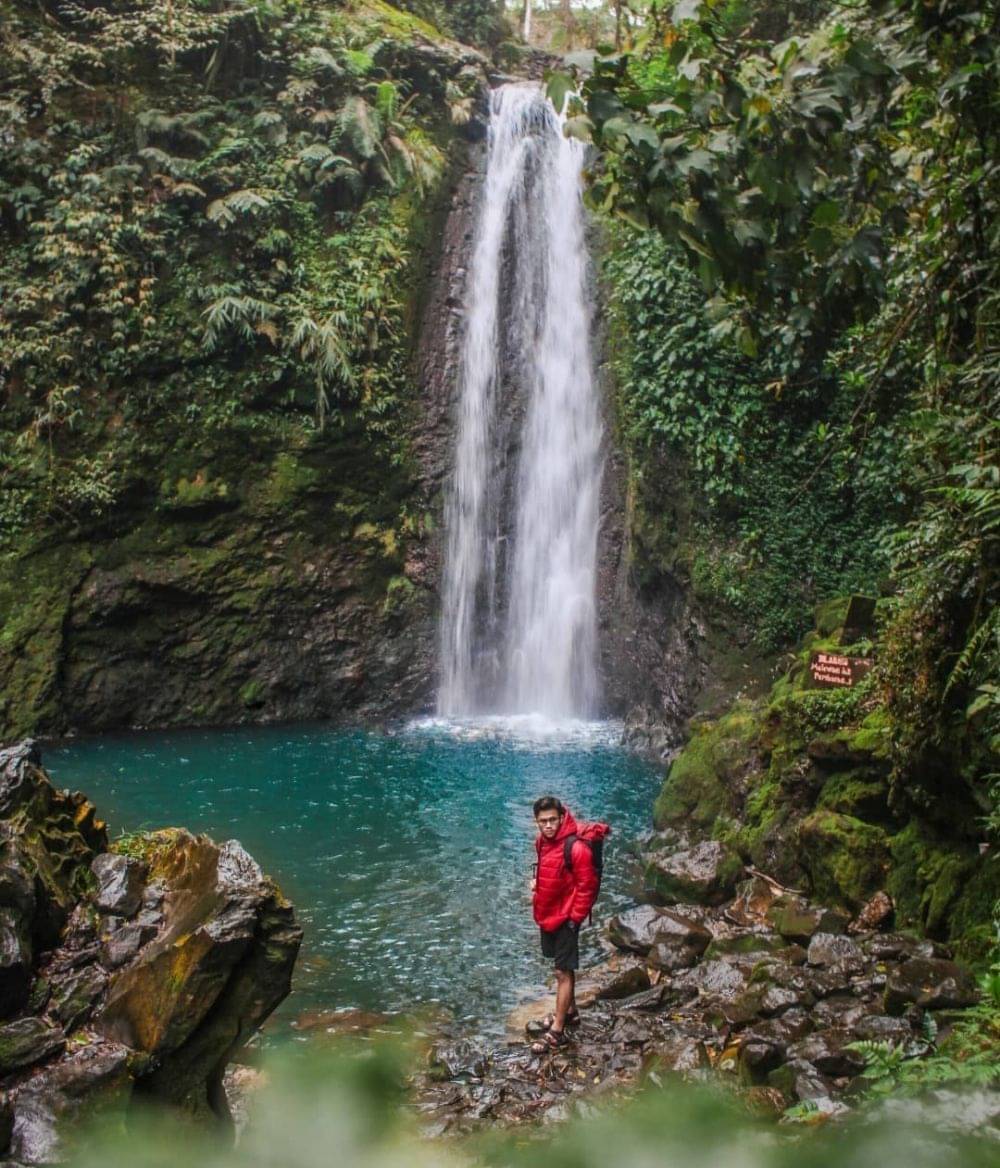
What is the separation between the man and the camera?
244 inches

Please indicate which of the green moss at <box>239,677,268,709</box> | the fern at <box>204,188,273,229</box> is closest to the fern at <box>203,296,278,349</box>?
the fern at <box>204,188,273,229</box>

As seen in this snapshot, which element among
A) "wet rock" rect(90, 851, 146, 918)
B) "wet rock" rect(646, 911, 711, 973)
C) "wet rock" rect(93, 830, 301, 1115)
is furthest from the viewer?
"wet rock" rect(646, 911, 711, 973)

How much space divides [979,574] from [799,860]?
361 centimetres

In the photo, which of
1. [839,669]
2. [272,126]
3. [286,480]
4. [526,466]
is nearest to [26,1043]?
[839,669]

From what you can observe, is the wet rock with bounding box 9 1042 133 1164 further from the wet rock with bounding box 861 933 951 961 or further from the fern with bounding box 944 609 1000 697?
the wet rock with bounding box 861 933 951 961

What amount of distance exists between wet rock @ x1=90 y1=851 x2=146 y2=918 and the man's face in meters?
2.31

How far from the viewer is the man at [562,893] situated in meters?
6.20

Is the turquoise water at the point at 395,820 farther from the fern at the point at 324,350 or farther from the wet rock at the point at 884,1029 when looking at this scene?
the fern at the point at 324,350

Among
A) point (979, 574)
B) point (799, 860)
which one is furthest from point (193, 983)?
point (799, 860)

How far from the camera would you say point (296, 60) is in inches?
700

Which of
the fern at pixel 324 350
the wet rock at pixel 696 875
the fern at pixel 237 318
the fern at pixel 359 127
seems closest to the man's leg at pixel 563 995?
the wet rock at pixel 696 875

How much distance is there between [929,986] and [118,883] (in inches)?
171

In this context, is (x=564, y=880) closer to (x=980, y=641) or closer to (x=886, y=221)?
(x=980, y=641)

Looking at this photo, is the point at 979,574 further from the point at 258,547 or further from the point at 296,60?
the point at 296,60
